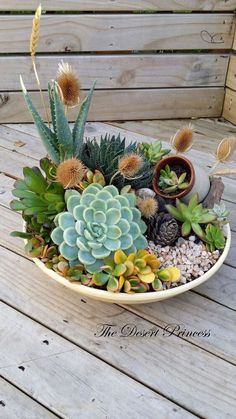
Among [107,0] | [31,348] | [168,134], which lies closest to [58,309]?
[31,348]

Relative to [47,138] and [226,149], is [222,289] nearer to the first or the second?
[226,149]

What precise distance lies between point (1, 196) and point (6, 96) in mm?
497

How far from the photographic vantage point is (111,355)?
2.89ft

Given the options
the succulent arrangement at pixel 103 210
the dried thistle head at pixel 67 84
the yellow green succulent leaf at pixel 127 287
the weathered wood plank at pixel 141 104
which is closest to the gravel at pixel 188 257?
the succulent arrangement at pixel 103 210

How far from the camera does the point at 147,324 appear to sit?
0.94 metres

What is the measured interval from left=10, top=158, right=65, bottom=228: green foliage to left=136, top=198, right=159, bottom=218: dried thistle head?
146 millimetres

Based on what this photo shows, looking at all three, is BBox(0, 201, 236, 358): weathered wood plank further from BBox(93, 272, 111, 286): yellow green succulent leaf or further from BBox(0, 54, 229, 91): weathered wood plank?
BBox(0, 54, 229, 91): weathered wood plank

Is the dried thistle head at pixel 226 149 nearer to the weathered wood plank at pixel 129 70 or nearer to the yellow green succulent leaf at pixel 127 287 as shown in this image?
the yellow green succulent leaf at pixel 127 287

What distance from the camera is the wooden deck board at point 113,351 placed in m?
0.80

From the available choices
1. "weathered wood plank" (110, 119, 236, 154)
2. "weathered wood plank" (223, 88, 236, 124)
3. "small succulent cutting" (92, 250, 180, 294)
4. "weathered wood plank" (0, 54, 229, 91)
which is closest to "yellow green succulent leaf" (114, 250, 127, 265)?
"small succulent cutting" (92, 250, 180, 294)

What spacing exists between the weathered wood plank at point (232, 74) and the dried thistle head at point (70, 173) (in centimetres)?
100

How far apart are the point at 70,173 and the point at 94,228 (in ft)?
0.34

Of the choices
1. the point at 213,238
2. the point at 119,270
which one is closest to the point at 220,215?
the point at 213,238

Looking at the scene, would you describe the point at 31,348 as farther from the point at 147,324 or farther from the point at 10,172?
the point at 10,172
